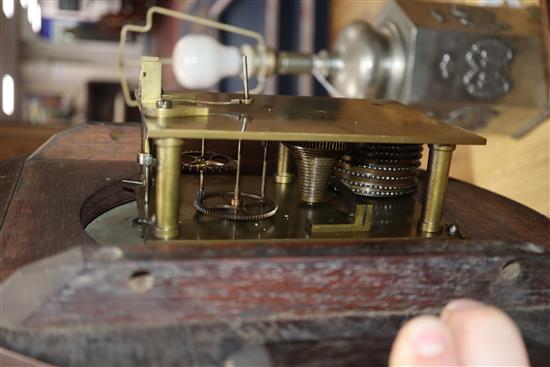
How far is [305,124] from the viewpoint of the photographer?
0.78m

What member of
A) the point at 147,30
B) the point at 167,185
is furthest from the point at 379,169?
the point at 147,30

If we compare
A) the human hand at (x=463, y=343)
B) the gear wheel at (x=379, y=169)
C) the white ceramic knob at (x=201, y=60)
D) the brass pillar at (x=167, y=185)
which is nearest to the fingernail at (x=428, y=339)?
the human hand at (x=463, y=343)

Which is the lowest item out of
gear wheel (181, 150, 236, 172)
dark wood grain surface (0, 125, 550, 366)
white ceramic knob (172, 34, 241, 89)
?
dark wood grain surface (0, 125, 550, 366)

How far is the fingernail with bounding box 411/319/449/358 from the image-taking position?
1.66 feet

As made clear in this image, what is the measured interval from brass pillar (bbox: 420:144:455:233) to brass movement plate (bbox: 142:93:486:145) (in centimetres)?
2

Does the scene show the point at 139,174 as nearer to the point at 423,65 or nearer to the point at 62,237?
the point at 62,237

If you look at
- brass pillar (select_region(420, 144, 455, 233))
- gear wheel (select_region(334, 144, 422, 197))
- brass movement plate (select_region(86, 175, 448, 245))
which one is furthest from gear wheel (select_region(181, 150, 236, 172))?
brass pillar (select_region(420, 144, 455, 233))

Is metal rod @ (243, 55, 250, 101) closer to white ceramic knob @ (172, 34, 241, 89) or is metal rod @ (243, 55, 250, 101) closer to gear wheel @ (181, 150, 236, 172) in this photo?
gear wheel @ (181, 150, 236, 172)

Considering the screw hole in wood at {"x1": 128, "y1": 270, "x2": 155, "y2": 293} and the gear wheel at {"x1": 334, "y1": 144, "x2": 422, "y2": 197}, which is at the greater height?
the gear wheel at {"x1": 334, "y1": 144, "x2": 422, "y2": 197}

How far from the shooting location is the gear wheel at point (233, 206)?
81 cm

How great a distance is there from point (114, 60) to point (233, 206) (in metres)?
4.36

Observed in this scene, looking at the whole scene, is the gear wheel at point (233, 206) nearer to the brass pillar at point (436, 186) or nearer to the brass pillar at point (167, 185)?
the brass pillar at point (167, 185)

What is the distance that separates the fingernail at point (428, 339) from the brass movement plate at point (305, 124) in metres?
0.28

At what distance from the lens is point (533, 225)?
911mm
